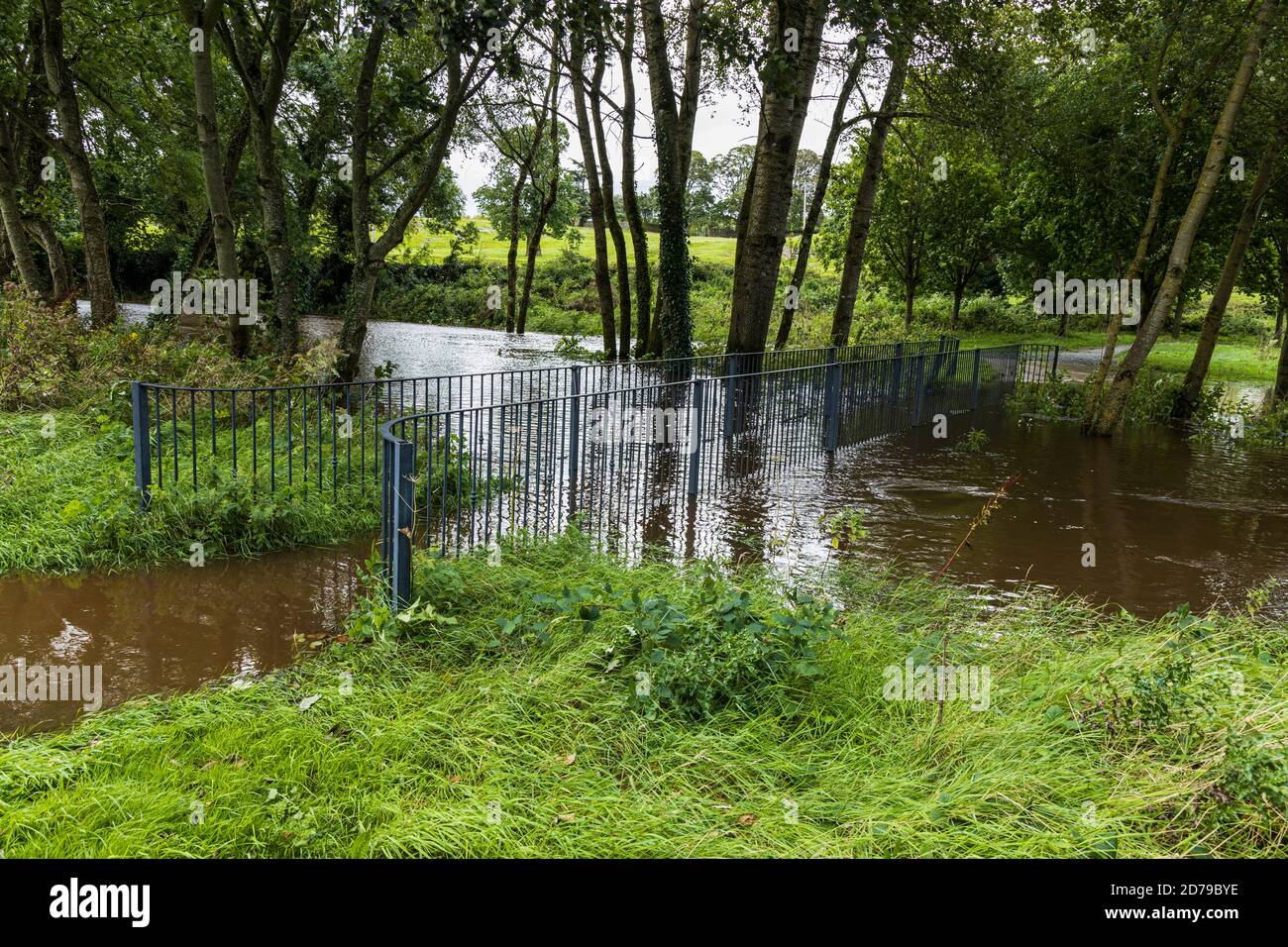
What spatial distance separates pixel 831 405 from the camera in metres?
12.3

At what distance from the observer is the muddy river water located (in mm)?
5516

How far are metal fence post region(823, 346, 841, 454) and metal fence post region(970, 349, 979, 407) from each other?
5659mm

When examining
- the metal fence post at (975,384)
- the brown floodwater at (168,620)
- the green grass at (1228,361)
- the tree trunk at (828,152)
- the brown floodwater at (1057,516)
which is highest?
the tree trunk at (828,152)

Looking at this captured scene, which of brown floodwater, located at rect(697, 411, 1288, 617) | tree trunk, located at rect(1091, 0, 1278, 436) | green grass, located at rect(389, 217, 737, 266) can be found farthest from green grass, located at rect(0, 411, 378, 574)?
green grass, located at rect(389, 217, 737, 266)

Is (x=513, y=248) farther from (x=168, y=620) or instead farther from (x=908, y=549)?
(x=168, y=620)

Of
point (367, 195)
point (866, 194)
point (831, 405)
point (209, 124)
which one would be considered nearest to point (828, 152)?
point (866, 194)

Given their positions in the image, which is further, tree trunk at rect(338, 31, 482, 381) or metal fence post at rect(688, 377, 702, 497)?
tree trunk at rect(338, 31, 482, 381)

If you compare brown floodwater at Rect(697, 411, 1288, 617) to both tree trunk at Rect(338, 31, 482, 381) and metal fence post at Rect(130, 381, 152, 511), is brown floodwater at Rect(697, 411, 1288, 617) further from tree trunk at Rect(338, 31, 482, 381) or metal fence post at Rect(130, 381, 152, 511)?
tree trunk at Rect(338, 31, 482, 381)

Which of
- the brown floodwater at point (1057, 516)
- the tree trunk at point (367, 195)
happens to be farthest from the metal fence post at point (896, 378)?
the tree trunk at point (367, 195)

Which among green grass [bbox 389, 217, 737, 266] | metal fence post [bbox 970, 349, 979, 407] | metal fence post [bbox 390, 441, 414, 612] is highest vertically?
green grass [bbox 389, 217, 737, 266]

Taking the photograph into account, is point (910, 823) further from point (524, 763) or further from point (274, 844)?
point (274, 844)

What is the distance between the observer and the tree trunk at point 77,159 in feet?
42.1

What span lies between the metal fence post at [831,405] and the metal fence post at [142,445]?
27.2 ft

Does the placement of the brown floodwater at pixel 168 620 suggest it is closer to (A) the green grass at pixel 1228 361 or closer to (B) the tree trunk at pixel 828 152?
(B) the tree trunk at pixel 828 152
